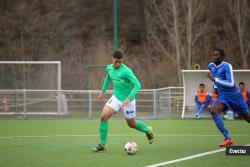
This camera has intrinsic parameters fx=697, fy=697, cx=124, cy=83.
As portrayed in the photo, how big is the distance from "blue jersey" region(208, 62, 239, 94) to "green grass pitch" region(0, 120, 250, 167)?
4.43 feet

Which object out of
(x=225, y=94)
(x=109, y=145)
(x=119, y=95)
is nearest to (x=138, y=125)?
(x=119, y=95)

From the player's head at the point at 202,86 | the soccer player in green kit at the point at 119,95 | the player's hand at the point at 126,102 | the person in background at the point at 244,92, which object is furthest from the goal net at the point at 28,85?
the player's hand at the point at 126,102

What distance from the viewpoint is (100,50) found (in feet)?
153

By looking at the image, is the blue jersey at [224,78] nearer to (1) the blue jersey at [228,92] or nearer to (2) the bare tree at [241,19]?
(1) the blue jersey at [228,92]

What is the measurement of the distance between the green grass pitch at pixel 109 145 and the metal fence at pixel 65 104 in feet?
18.4

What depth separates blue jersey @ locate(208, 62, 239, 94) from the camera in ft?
50.4

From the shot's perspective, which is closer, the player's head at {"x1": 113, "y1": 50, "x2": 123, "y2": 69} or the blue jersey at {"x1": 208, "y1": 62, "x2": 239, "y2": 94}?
the player's head at {"x1": 113, "y1": 50, "x2": 123, "y2": 69}

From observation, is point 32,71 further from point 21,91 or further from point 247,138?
point 247,138

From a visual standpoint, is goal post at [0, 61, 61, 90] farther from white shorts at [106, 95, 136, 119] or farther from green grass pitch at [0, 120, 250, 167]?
white shorts at [106, 95, 136, 119]

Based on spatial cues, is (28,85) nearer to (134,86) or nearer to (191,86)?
(191,86)

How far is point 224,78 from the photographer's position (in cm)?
1562

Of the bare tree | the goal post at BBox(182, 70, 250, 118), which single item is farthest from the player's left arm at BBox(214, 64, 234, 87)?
the bare tree

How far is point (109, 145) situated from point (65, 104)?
13986mm

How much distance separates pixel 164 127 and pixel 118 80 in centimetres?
884
